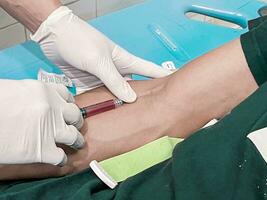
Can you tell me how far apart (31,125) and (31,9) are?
47 centimetres

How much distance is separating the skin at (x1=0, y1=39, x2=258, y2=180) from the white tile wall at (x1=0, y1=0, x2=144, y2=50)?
70 centimetres

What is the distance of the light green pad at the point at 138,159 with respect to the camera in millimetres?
762

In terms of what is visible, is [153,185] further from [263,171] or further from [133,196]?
[263,171]

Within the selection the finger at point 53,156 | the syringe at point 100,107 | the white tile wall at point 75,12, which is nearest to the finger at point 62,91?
the syringe at point 100,107

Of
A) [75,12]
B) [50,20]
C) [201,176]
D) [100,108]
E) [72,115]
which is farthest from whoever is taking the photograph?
[75,12]

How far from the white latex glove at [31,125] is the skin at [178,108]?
9cm

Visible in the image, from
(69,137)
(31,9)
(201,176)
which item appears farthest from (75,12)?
(201,176)

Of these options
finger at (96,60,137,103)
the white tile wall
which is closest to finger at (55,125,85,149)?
finger at (96,60,137,103)

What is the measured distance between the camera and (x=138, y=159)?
79cm

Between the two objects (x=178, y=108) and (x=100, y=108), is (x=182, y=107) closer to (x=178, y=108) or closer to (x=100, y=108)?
(x=178, y=108)

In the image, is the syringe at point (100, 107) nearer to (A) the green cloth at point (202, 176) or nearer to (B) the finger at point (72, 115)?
(B) the finger at point (72, 115)

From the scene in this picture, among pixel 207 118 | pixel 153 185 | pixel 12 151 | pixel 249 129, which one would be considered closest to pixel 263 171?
pixel 249 129

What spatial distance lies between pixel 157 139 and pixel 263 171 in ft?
0.94

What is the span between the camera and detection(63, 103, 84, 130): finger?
2.54 feet
